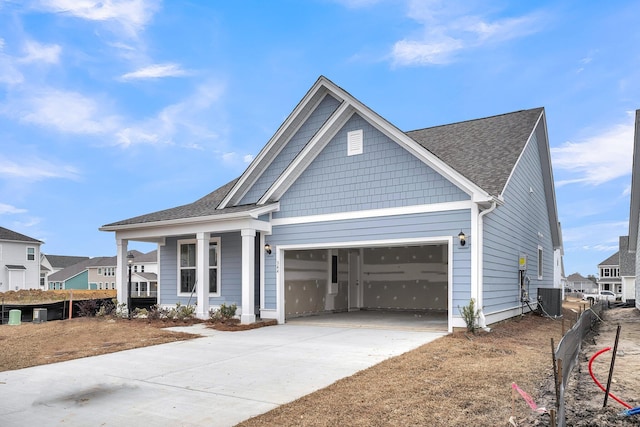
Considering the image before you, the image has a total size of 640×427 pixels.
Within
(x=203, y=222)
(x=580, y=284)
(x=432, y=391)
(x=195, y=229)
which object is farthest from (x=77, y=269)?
(x=580, y=284)

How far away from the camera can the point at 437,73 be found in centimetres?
1688

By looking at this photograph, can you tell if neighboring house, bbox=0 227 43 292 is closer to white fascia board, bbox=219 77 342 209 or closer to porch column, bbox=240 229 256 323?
white fascia board, bbox=219 77 342 209

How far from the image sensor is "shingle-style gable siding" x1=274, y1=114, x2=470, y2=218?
1188 cm

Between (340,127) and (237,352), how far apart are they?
6.83 meters

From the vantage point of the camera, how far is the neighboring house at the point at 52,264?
6366 cm

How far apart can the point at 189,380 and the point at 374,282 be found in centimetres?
1281

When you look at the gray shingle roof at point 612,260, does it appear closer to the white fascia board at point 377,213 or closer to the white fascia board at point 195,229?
the white fascia board at point 377,213

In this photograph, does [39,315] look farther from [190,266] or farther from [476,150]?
[476,150]

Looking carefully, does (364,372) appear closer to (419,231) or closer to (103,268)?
(419,231)

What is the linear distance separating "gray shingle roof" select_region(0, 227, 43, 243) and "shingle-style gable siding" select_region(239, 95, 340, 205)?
35054 mm

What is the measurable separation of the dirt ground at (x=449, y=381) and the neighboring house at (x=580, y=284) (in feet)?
276

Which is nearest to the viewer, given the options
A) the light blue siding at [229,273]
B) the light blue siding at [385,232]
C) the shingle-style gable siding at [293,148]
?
the light blue siding at [385,232]

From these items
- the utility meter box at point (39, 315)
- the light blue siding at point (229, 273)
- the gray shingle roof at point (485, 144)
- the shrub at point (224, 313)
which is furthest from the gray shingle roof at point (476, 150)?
Answer: the utility meter box at point (39, 315)

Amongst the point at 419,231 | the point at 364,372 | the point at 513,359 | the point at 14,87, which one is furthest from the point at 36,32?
the point at 513,359
